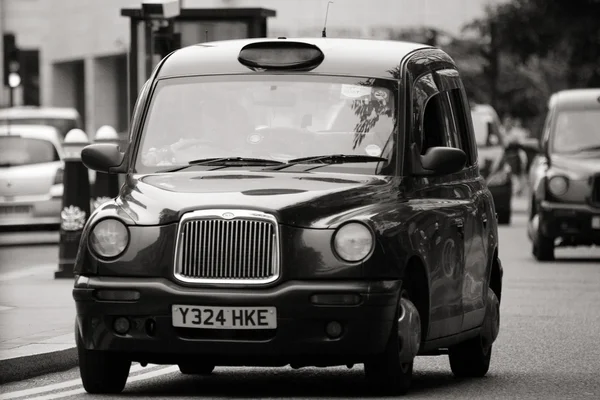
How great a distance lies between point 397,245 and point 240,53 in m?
1.64

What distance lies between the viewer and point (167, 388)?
30.1 ft

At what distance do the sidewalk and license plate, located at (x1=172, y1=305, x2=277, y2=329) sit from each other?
77.7 inches

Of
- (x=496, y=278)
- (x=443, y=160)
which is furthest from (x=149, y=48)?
(x=443, y=160)

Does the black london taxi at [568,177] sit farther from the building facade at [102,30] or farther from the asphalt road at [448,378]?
the building facade at [102,30]

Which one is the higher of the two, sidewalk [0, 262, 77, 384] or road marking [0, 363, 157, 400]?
road marking [0, 363, 157, 400]

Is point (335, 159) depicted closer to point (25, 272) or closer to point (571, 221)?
point (25, 272)

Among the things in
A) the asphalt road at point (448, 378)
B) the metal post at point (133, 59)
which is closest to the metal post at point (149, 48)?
the metal post at point (133, 59)

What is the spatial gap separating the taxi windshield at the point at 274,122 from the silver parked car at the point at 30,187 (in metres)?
15.1

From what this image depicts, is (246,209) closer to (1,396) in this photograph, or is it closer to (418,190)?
(418,190)

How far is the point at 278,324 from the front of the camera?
815 centimetres

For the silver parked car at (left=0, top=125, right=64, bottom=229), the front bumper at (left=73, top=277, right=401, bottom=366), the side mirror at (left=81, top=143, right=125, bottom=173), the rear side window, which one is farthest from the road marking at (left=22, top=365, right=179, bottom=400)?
the rear side window

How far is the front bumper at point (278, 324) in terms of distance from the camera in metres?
8.14

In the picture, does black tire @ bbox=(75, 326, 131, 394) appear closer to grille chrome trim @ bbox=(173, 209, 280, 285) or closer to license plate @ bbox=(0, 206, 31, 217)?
grille chrome trim @ bbox=(173, 209, 280, 285)

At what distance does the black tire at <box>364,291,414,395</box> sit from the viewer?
8.36m
